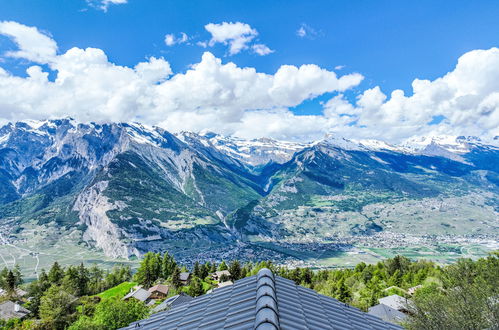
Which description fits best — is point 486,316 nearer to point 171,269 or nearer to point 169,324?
point 169,324

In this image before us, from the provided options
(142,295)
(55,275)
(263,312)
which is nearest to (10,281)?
(55,275)

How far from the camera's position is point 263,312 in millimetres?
13656

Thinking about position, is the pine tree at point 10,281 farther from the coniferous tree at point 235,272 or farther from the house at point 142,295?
the coniferous tree at point 235,272

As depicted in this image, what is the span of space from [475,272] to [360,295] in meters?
34.6

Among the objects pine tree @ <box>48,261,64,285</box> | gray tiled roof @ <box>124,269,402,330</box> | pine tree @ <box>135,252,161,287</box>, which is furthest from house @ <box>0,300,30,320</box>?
gray tiled roof @ <box>124,269,402,330</box>

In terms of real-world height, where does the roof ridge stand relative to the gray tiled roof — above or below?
above

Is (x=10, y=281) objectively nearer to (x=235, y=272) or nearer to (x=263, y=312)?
(x=235, y=272)

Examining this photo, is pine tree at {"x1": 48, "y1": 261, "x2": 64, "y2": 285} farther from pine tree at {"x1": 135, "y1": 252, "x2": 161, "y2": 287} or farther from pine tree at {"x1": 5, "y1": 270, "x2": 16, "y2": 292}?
pine tree at {"x1": 135, "y1": 252, "x2": 161, "y2": 287}

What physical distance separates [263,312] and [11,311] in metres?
84.9

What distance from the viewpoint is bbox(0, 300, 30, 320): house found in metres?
68.2

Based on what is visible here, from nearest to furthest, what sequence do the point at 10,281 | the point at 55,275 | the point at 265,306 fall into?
the point at 265,306 → the point at 10,281 → the point at 55,275

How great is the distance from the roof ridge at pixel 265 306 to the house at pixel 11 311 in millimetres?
77751

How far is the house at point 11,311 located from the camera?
68.2 m

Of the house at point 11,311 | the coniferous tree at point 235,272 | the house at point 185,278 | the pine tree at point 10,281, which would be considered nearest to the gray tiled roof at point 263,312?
the house at point 11,311
